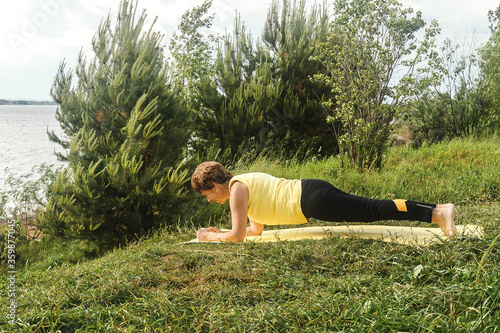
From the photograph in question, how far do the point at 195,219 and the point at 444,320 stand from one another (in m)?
4.13

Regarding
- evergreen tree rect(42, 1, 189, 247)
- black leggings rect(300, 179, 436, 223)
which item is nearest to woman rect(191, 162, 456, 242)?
black leggings rect(300, 179, 436, 223)

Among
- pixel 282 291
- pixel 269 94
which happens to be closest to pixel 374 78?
pixel 269 94

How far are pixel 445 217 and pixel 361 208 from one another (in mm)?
730

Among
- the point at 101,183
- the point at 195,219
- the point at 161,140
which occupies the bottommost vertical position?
the point at 195,219

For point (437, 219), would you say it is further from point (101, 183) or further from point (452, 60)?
point (452, 60)

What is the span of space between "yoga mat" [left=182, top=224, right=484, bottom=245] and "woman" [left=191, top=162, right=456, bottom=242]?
0.44 ft

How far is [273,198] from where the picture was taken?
4430 mm

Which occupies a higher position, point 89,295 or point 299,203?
point 299,203

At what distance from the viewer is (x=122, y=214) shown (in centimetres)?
617

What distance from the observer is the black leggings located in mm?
4125

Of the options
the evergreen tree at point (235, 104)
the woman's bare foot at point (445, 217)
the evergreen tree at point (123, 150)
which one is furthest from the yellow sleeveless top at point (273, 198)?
the evergreen tree at point (235, 104)

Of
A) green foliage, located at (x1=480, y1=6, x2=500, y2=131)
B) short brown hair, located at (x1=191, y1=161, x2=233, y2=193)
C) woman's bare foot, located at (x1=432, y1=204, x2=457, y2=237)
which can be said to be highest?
green foliage, located at (x1=480, y1=6, x2=500, y2=131)

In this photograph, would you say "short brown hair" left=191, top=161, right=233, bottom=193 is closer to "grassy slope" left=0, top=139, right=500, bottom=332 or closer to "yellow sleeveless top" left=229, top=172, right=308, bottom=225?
"yellow sleeveless top" left=229, top=172, right=308, bottom=225

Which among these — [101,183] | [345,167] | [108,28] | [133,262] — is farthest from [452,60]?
[133,262]
